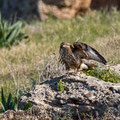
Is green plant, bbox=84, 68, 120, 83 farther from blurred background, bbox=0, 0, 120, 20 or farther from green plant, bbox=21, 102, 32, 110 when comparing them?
blurred background, bbox=0, 0, 120, 20

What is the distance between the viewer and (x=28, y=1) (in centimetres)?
1572

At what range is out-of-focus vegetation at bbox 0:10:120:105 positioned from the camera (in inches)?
256

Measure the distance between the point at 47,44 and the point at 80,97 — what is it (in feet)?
17.8

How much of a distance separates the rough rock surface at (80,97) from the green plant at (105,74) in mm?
165

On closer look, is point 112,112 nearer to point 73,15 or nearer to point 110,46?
point 110,46

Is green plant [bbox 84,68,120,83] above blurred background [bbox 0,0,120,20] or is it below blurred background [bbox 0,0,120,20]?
above

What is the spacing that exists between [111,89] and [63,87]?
2.23 feet

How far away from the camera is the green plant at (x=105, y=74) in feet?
15.5

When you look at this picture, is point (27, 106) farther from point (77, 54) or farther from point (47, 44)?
point (47, 44)

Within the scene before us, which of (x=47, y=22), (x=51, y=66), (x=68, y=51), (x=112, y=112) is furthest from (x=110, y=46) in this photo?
(x=47, y=22)


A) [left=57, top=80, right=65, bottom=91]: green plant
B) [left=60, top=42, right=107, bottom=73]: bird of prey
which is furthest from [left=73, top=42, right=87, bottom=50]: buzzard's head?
[left=57, top=80, right=65, bottom=91]: green plant

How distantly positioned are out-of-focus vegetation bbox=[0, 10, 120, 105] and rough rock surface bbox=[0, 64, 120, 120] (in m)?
0.95

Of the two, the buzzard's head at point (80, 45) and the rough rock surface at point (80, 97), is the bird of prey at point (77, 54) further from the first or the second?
the rough rock surface at point (80, 97)

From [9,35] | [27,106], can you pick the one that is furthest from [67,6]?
[27,106]
